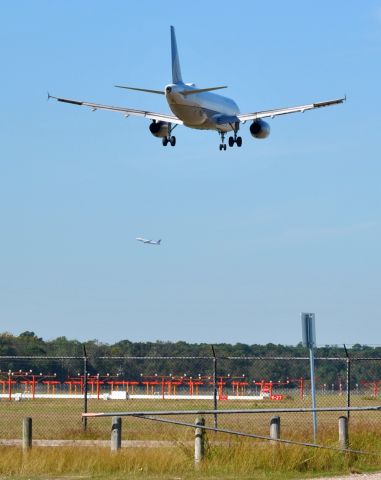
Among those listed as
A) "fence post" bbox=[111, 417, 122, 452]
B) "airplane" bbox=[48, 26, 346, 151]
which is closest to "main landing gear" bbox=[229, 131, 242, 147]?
"airplane" bbox=[48, 26, 346, 151]

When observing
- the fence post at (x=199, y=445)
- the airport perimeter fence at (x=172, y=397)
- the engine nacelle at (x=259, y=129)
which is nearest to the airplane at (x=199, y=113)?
the engine nacelle at (x=259, y=129)

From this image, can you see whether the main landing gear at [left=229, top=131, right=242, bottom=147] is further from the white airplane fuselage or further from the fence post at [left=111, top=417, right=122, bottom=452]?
the fence post at [left=111, top=417, right=122, bottom=452]

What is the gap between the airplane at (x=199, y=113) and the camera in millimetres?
53062

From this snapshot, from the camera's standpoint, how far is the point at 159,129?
56250 mm

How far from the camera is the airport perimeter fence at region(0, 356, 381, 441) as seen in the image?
2969cm

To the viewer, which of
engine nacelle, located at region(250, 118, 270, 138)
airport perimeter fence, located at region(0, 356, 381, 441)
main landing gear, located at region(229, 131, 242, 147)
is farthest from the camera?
engine nacelle, located at region(250, 118, 270, 138)

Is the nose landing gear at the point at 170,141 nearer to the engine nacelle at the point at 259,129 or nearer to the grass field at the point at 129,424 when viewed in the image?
the engine nacelle at the point at 259,129

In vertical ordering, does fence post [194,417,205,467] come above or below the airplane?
below

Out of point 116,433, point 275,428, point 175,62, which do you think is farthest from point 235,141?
point 116,433

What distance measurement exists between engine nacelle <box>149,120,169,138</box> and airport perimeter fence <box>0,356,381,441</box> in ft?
34.8

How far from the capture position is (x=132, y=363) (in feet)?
306

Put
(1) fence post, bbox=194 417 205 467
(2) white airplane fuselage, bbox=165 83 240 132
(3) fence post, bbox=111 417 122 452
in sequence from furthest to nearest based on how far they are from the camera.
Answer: (2) white airplane fuselage, bbox=165 83 240 132 → (3) fence post, bbox=111 417 122 452 → (1) fence post, bbox=194 417 205 467

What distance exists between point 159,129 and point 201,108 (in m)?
3.15

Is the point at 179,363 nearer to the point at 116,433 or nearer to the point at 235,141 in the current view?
the point at 235,141
